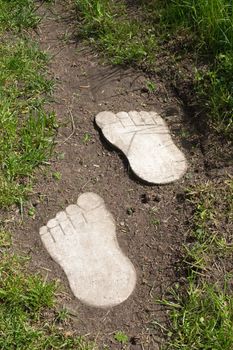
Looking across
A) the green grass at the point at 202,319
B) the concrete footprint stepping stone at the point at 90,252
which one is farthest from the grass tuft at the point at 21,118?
the green grass at the point at 202,319

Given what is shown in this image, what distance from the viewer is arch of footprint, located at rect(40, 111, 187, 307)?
→ 9.27 feet

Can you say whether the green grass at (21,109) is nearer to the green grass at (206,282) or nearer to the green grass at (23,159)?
the green grass at (23,159)

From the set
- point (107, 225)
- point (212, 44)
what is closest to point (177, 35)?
point (212, 44)

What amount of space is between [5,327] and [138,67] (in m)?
1.87

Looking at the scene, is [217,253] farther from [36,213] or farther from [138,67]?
[138,67]

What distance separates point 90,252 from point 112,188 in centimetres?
43

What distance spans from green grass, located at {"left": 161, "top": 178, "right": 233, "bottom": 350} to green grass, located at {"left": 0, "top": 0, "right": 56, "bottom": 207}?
2.75 feet

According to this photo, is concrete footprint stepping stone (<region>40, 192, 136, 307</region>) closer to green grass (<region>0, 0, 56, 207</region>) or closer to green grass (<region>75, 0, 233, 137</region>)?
green grass (<region>0, 0, 56, 207</region>)

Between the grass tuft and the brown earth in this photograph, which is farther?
the grass tuft

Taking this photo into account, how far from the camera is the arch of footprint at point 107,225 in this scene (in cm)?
283

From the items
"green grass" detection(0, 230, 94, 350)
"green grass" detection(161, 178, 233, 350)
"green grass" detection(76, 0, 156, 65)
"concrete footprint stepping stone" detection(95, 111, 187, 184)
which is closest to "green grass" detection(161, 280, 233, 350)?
"green grass" detection(161, 178, 233, 350)

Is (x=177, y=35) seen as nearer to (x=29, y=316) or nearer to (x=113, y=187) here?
(x=113, y=187)

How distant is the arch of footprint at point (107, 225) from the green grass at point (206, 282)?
218mm

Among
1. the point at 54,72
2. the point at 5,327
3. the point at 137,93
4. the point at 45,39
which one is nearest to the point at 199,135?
the point at 137,93
